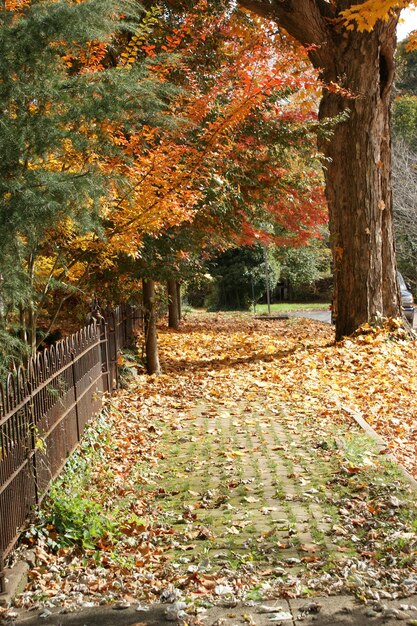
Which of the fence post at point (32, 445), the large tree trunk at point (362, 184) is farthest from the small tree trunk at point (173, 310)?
the fence post at point (32, 445)

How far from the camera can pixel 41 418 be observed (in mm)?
6148

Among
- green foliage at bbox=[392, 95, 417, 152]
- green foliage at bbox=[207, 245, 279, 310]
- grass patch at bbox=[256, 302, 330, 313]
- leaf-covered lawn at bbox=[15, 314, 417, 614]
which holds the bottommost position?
leaf-covered lawn at bbox=[15, 314, 417, 614]

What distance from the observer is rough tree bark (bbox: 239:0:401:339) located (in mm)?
13320

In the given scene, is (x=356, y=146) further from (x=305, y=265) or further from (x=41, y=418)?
(x=305, y=265)

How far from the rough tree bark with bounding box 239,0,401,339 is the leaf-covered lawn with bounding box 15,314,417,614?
6.95 ft

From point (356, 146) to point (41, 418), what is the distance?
9344mm

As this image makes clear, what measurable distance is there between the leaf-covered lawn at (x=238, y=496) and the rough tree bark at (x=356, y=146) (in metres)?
2.12

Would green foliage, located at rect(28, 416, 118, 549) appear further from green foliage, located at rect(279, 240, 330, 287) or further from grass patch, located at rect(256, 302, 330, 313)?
green foliage, located at rect(279, 240, 330, 287)

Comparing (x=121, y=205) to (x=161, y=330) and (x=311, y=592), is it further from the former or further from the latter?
(x=161, y=330)

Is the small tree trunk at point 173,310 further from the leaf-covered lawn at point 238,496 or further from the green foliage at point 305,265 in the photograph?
the green foliage at point 305,265

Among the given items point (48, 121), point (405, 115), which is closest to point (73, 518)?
point (48, 121)

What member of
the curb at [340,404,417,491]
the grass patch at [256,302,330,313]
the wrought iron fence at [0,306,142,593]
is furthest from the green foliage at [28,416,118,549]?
the grass patch at [256,302,330,313]

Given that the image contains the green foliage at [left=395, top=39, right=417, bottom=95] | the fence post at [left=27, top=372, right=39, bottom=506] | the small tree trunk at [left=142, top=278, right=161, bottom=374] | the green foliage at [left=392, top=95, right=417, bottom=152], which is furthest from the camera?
the green foliage at [left=395, top=39, right=417, bottom=95]

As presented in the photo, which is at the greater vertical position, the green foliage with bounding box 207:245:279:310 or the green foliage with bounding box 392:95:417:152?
the green foliage with bounding box 392:95:417:152
